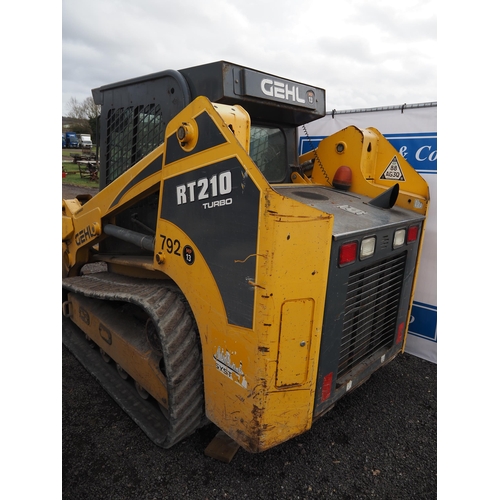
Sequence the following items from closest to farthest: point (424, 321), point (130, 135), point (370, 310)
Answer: point (370, 310) < point (130, 135) < point (424, 321)

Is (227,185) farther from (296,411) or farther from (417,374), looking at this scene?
(417,374)

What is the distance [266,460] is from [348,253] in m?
1.40

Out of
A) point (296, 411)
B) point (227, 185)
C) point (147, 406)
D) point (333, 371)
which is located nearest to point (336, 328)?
point (333, 371)

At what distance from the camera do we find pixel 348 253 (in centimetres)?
196

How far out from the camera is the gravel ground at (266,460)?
2.09 m

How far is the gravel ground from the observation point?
209cm

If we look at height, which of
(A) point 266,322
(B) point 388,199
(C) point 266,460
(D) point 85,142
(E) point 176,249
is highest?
(D) point 85,142

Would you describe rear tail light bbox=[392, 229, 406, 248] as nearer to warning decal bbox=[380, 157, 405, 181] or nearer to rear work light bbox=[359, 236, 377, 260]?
rear work light bbox=[359, 236, 377, 260]

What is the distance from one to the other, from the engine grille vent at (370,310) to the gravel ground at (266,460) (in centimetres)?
54

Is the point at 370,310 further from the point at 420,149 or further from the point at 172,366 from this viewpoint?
the point at 420,149

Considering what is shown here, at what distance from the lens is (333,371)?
215 cm

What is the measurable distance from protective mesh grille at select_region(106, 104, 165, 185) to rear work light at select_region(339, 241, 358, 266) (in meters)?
1.65

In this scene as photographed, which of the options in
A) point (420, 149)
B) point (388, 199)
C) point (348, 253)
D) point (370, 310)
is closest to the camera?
point (348, 253)

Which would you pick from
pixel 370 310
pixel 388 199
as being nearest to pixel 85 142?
pixel 388 199
